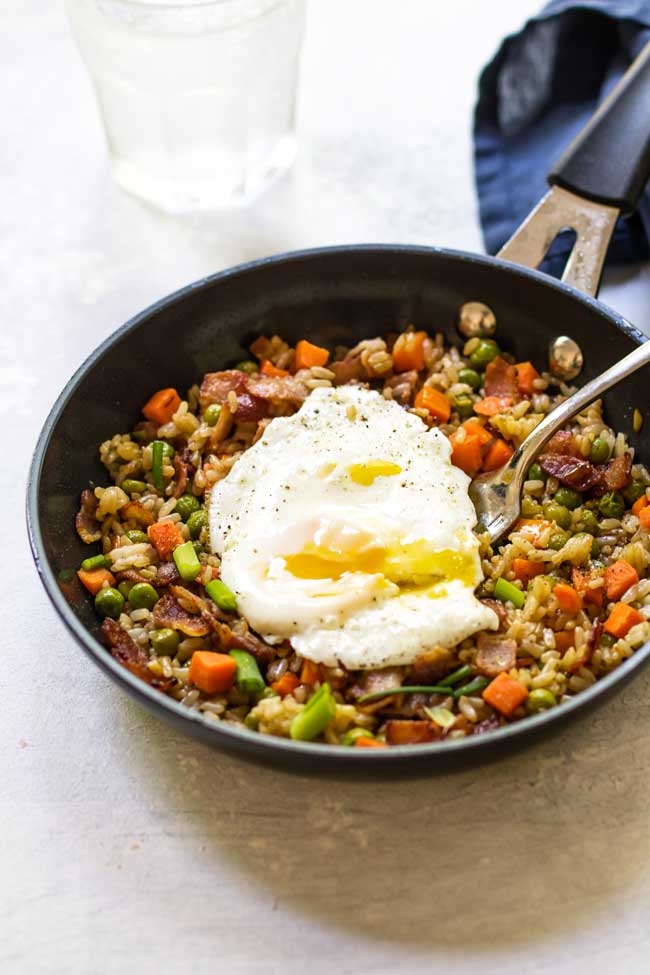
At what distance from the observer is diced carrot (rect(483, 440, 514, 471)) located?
3.24m

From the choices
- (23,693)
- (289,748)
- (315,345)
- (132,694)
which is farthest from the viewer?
(315,345)

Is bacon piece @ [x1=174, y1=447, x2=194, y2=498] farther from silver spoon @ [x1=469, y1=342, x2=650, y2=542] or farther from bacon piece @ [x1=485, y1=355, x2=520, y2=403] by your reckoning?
bacon piece @ [x1=485, y1=355, x2=520, y2=403]

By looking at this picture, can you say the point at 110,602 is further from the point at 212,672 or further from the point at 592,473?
the point at 592,473

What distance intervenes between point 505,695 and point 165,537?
105cm

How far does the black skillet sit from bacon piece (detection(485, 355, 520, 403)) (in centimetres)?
9

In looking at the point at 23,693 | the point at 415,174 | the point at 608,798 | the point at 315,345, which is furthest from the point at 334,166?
the point at 608,798

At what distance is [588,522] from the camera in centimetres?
307

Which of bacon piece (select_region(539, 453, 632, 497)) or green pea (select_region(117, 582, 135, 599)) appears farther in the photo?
bacon piece (select_region(539, 453, 632, 497))

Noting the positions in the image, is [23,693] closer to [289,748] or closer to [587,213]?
[289,748]

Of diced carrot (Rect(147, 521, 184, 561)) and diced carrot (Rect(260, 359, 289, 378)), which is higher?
diced carrot (Rect(260, 359, 289, 378))

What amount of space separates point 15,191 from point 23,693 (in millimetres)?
2419

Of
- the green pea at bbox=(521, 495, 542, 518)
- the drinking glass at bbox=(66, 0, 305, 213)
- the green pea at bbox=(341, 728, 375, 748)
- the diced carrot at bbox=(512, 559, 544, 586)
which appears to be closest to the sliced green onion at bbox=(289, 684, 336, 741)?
the green pea at bbox=(341, 728, 375, 748)

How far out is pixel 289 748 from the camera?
229 cm

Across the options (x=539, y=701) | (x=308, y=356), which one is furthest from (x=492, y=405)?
(x=539, y=701)
